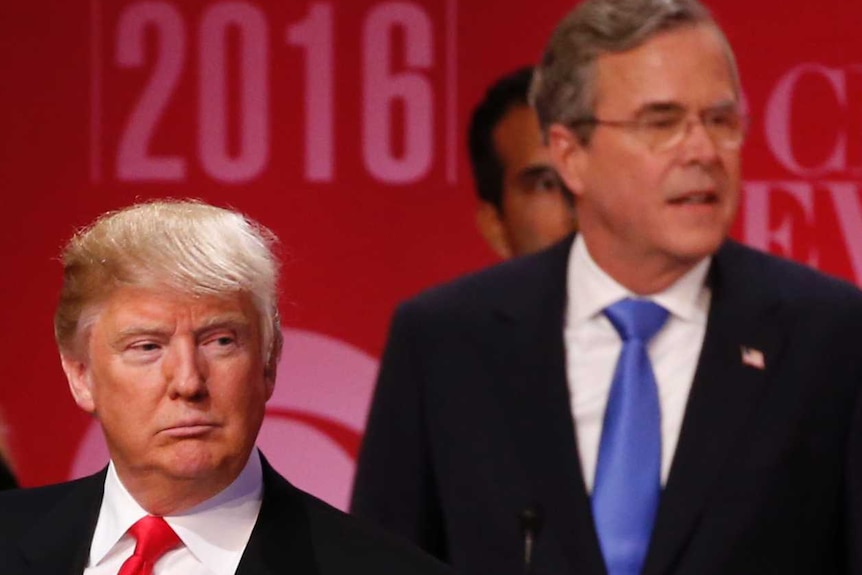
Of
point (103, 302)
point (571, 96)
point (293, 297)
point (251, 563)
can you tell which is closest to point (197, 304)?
point (103, 302)

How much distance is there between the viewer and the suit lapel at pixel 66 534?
2.40m

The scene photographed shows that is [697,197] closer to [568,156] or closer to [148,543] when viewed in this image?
[568,156]

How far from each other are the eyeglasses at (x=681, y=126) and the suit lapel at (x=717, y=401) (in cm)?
22

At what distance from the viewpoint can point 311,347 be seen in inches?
175

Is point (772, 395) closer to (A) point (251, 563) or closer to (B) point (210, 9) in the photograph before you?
(A) point (251, 563)

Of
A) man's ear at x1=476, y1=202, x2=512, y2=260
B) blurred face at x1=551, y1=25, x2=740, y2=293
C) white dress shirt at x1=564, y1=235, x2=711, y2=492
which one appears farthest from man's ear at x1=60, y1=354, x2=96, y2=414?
man's ear at x1=476, y1=202, x2=512, y2=260

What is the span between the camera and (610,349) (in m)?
3.17

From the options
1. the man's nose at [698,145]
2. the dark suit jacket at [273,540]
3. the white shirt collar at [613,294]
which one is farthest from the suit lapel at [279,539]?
the man's nose at [698,145]

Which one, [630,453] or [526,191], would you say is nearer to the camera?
[630,453]

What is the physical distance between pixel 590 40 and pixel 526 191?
1171mm

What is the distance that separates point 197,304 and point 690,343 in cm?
106

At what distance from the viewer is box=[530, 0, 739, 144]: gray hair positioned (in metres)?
3.21

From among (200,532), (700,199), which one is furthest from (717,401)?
(200,532)

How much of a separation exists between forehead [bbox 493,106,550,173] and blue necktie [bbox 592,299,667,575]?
134 cm
